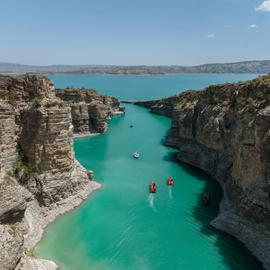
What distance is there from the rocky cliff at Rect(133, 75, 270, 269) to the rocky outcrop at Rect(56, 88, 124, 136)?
918 inches

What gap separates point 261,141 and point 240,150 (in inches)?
137

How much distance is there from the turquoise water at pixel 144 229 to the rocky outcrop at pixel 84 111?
21472mm

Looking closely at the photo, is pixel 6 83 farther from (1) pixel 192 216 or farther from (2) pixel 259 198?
(2) pixel 259 198

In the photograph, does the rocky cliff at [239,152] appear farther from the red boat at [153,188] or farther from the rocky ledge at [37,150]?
the rocky ledge at [37,150]

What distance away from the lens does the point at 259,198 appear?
2278cm

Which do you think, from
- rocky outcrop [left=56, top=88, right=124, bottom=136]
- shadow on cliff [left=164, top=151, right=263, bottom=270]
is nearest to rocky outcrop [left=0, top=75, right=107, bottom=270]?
shadow on cliff [left=164, top=151, right=263, bottom=270]

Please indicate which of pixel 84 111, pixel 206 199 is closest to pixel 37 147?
pixel 206 199

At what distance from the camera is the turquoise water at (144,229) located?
20.8m

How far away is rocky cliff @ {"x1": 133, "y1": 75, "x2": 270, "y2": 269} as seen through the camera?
2259cm

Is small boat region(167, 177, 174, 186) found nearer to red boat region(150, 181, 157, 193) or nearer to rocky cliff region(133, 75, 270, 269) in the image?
red boat region(150, 181, 157, 193)

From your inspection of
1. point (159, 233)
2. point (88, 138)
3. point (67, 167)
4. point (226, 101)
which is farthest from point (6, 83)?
point (88, 138)

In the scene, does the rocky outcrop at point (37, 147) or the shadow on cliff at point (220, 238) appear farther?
the rocky outcrop at point (37, 147)

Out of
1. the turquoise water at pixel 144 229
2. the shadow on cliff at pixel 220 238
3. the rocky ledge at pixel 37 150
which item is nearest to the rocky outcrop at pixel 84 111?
the turquoise water at pixel 144 229

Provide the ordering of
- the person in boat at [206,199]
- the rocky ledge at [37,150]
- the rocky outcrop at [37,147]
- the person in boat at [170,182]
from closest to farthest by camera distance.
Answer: the rocky ledge at [37,150] → the rocky outcrop at [37,147] → the person in boat at [206,199] → the person in boat at [170,182]
